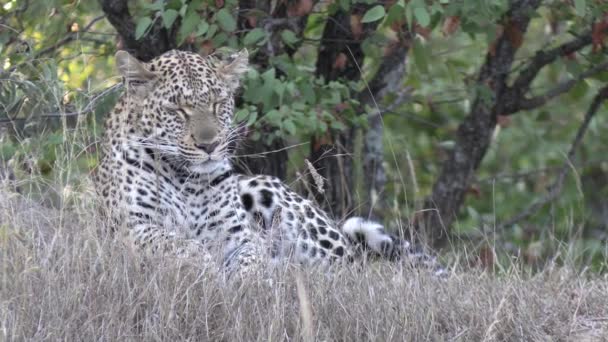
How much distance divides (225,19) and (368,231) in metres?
1.70

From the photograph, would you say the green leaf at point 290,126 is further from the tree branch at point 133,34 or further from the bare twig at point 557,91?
the bare twig at point 557,91

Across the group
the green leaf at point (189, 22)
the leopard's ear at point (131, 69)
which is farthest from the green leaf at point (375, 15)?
the leopard's ear at point (131, 69)

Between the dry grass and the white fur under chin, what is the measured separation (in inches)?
66.9

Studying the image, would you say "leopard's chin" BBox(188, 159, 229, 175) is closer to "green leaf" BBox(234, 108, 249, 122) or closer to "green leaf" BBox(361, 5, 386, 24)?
"green leaf" BBox(234, 108, 249, 122)

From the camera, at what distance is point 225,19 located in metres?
7.62

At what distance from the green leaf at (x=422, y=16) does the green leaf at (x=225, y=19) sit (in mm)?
1235

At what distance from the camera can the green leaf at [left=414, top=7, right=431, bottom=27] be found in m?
6.89

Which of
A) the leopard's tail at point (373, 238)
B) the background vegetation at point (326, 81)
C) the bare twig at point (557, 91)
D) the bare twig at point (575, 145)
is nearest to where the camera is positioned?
the background vegetation at point (326, 81)

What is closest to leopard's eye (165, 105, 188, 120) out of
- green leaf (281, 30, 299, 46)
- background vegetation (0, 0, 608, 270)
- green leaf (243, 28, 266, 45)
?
background vegetation (0, 0, 608, 270)

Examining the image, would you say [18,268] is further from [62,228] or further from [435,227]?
[435,227]

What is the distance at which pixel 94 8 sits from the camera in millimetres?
9180

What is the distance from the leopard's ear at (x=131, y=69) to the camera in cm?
744

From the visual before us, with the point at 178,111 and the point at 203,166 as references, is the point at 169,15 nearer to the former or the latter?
the point at 178,111

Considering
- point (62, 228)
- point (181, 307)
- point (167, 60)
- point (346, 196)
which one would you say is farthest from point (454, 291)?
point (346, 196)
